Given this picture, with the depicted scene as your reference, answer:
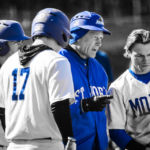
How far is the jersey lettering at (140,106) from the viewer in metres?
3.62

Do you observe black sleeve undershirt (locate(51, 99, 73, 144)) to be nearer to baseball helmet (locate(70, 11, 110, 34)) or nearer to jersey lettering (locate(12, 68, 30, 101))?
jersey lettering (locate(12, 68, 30, 101))

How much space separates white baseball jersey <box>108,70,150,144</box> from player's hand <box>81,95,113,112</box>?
371 millimetres

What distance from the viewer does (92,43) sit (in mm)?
3588

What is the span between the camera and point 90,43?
3.59m

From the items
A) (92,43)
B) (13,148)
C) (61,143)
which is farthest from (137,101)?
(13,148)

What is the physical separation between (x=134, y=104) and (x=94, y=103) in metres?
0.56

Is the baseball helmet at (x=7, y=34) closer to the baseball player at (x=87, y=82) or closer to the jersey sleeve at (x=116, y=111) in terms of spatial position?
the baseball player at (x=87, y=82)

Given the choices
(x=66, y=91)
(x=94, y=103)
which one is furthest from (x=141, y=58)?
(x=66, y=91)

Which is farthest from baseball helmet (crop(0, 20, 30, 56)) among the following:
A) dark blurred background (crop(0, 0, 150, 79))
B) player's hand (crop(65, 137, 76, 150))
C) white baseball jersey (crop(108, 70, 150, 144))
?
dark blurred background (crop(0, 0, 150, 79))

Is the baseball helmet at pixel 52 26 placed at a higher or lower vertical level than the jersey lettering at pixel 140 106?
higher

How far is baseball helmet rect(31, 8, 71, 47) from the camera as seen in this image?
288 cm

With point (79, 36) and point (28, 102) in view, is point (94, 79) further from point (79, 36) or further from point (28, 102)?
point (28, 102)


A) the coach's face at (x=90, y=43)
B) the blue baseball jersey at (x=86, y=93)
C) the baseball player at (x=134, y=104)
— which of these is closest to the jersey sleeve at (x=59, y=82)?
the blue baseball jersey at (x=86, y=93)

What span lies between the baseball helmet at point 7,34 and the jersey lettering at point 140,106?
1359mm
